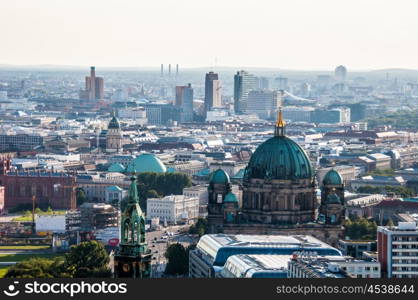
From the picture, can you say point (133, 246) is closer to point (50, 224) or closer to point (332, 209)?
point (332, 209)

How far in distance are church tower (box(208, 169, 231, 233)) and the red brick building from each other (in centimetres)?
3420

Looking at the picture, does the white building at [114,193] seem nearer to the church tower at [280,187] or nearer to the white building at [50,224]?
the white building at [50,224]

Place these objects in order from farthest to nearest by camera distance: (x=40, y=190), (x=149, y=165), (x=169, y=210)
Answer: (x=149, y=165), (x=40, y=190), (x=169, y=210)

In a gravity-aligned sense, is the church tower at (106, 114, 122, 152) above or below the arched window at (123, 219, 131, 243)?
below

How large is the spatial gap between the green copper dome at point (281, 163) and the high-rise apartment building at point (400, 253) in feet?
56.0

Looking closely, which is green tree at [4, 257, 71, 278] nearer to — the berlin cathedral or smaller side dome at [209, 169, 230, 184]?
the berlin cathedral

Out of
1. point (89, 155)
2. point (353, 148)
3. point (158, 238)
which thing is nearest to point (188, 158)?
point (89, 155)

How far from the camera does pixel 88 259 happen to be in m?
80.2

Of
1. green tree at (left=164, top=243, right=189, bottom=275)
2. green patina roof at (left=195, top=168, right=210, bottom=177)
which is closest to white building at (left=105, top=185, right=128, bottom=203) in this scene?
green patina roof at (left=195, top=168, right=210, bottom=177)

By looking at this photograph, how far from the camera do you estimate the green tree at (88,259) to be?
78062 mm

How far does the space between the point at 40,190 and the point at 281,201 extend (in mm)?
40858

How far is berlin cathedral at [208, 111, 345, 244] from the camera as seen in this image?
8500 centimetres

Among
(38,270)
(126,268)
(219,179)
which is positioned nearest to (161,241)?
(219,179)

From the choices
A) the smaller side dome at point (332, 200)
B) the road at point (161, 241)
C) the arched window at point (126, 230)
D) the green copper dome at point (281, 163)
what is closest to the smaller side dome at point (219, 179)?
the green copper dome at point (281, 163)
